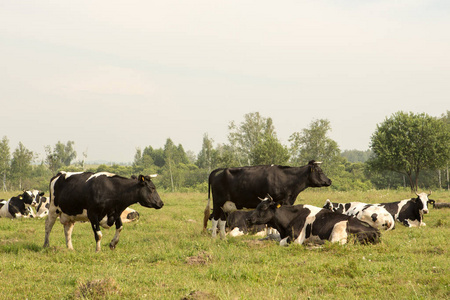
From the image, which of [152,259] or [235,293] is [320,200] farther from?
[235,293]

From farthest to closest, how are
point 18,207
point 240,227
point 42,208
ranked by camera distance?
point 42,208
point 18,207
point 240,227

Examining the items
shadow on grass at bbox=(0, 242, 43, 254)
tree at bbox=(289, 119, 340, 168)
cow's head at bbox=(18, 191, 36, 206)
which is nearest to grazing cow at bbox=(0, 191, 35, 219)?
cow's head at bbox=(18, 191, 36, 206)

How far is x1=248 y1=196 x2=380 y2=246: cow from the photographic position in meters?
10.9

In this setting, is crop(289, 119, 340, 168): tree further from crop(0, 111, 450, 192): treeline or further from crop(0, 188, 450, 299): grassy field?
crop(0, 188, 450, 299): grassy field

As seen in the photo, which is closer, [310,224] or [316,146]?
[310,224]

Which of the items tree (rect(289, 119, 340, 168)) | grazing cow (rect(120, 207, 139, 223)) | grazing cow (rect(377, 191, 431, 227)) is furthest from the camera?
tree (rect(289, 119, 340, 168))

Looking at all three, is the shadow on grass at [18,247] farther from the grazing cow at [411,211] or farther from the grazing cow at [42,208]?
the grazing cow at [411,211]

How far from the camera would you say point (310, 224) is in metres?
11.6

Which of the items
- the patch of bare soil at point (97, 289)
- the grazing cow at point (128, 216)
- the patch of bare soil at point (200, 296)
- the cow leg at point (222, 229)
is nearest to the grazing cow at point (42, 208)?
the grazing cow at point (128, 216)

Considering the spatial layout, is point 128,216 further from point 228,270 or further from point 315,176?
point 228,270

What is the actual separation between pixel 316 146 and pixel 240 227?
209ft

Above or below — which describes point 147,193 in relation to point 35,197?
above

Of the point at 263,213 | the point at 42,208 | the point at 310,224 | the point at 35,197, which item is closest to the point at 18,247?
the point at 263,213

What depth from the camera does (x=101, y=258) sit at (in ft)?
33.0
